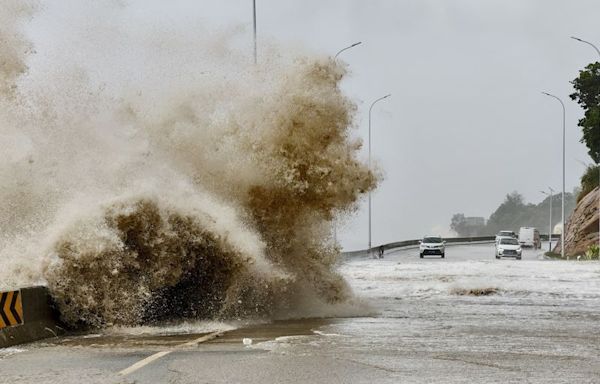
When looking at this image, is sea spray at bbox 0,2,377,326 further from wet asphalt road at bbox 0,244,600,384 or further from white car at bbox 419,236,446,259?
white car at bbox 419,236,446,259

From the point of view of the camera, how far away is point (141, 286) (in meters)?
15.3

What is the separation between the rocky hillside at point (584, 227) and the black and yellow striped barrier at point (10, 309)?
211 feet

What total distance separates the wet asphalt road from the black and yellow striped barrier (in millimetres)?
407

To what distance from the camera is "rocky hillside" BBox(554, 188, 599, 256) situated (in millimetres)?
74625

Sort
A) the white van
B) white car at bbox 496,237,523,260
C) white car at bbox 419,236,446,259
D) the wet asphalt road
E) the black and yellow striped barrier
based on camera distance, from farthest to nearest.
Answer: the white van
white car at bbox 419,236,446,259
white car at bbox 496,237,523,260
the black and yellow striped barrier
the wet asphalt road

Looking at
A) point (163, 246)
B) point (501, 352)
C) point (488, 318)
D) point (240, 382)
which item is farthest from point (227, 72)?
point (240, 382)

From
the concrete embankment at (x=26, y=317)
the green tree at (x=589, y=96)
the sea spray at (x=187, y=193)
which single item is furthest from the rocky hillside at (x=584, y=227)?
the concrete embankment at (x=26, y=317)

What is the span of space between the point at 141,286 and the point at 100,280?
66 cm

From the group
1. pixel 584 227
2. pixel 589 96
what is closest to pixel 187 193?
pixel 584 227

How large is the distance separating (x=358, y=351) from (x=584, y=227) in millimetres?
67804

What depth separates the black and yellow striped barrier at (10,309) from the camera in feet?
41.8

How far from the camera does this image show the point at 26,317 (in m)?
13.5

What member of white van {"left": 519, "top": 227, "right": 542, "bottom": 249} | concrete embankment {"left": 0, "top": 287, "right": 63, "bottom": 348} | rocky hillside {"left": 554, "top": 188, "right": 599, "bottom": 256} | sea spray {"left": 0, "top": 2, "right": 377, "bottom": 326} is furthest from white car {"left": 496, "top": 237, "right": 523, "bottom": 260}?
concrete embankment {"left": 0, "top": 287, "right": 63, "bottom": 348}

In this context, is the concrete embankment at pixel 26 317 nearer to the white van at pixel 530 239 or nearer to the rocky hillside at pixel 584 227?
the rocky hillside at pixel 584 227
